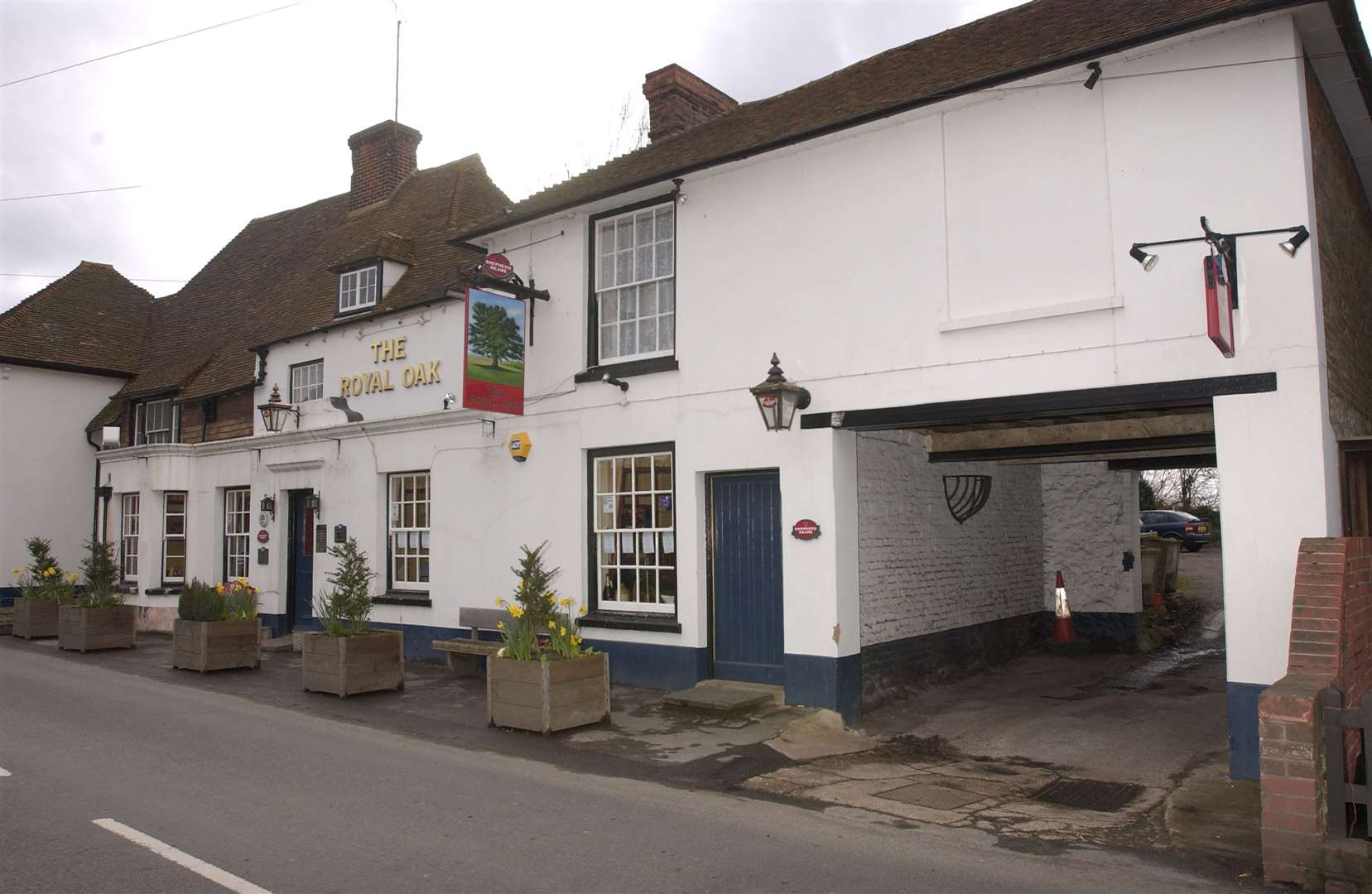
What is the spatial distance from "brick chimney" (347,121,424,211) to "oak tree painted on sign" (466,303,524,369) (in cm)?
966

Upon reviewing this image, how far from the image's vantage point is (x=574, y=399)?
1261 cm

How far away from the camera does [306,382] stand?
57.9ft

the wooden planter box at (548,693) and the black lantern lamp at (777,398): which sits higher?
the black lantern lamp at (777,398)

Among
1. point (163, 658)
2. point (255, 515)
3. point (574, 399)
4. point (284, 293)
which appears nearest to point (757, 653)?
point (574, 399)

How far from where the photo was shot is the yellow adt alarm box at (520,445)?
1309 centimetres

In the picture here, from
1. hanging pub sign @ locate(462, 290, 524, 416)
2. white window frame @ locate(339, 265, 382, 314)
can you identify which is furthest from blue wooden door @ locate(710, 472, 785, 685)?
white window frame @ locate(339, 265, 382, 314)

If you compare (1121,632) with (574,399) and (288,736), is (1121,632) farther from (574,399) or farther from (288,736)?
(288,736)

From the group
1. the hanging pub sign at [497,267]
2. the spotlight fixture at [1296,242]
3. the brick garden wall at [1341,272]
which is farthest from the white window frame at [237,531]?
the brick garden wall at [1341,272]

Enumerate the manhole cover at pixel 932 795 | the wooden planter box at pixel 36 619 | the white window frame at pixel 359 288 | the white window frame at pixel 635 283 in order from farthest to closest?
the wooden planter box at pixel 36 619 → the white window frame at pixel 359 288 → the white window frame at pixel 635 283 → the manhole cover at pixel 932 795

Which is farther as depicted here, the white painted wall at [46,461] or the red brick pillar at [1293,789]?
the white painted wall at [46,461]

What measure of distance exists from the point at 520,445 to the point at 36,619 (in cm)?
1167

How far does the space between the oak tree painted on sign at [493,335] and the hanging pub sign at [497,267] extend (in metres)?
0.42

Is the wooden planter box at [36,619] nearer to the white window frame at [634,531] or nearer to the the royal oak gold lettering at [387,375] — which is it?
the the royal oak gold lettering at [387,375]

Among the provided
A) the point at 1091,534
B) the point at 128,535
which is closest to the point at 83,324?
the point at 128,535
